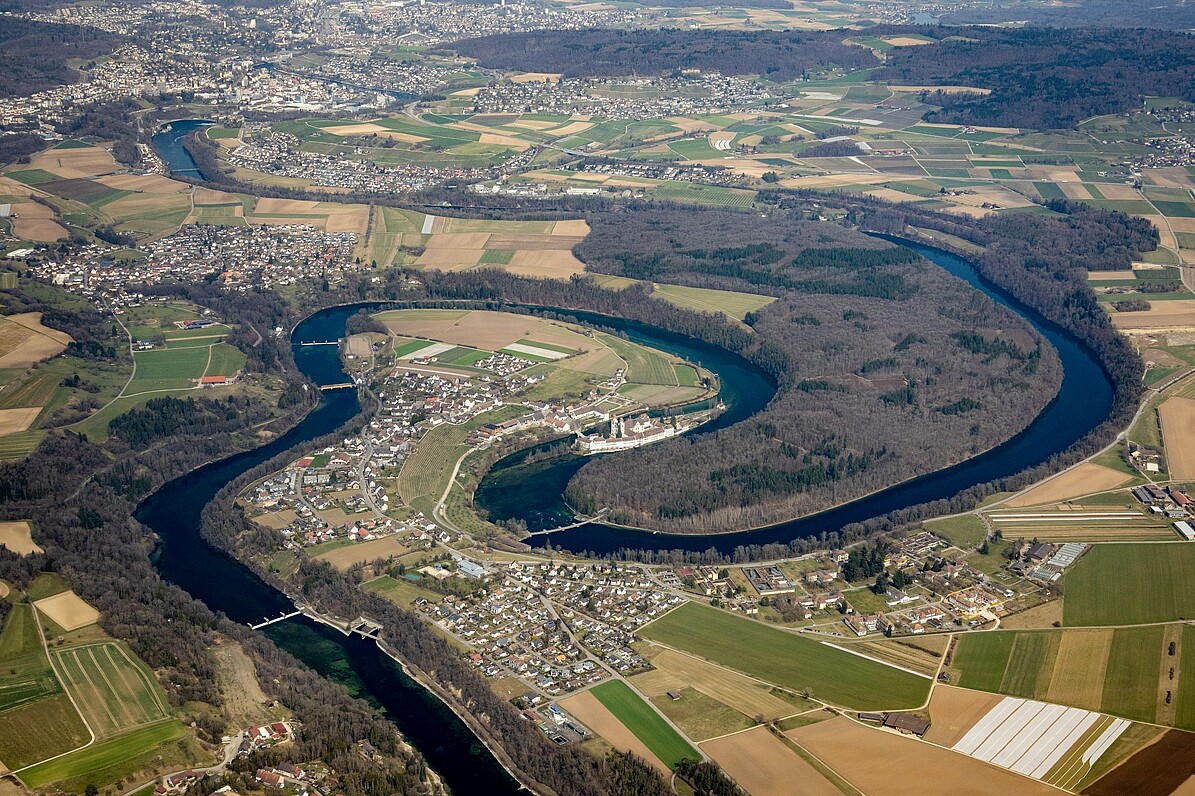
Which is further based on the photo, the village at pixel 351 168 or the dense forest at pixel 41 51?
the dense forest at pixel 41 51

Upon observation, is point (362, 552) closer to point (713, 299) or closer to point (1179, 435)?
point (713, 299)

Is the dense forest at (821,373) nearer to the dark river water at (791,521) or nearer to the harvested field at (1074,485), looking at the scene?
the dark river water at (791,521)

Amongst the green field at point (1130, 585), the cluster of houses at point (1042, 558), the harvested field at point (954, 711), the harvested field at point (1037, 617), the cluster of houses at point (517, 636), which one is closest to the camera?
the harvested field at point (954, 711)

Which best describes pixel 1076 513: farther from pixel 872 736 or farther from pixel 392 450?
pixel 392 450

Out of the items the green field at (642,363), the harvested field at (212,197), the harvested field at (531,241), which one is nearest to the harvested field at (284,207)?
the harvested field at (212,197)

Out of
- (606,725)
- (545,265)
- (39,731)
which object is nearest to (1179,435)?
(606,725)

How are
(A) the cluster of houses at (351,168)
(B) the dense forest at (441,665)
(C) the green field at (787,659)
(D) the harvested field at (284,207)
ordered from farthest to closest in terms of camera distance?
(A) the cluster of houses at (351,168)
(D) the harvested field at (284,207)
(C) the green field at (787,659)
(B) the dense forest at (441,665)

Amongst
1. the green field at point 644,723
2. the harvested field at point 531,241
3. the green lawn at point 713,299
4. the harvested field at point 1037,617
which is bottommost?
the green field at point 644,723
